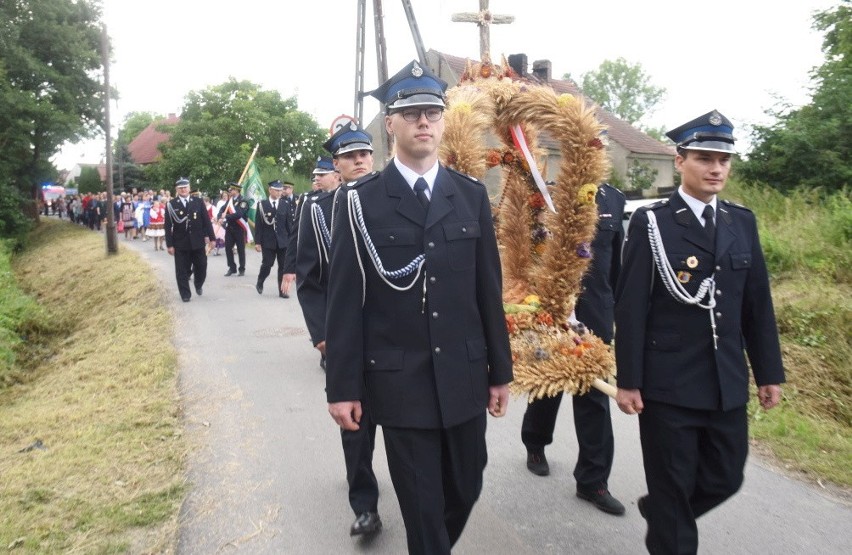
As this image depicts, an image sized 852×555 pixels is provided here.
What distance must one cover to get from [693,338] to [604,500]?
1.42 meters

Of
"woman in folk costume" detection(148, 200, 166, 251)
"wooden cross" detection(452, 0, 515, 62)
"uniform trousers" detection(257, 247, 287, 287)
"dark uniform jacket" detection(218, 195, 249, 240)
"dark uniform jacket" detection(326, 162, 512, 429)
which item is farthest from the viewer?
"woman in folk costume" detection(148, 200, 166, 251)

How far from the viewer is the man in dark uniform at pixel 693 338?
10.3ft

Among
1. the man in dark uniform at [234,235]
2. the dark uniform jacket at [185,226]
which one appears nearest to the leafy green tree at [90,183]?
the man in dark uniform at [234,235]

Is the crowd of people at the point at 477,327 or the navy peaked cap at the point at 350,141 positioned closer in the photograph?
the crowd of people at the point at 477,327

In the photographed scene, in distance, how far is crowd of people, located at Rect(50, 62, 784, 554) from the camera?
284 cm

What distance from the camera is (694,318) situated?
318cm

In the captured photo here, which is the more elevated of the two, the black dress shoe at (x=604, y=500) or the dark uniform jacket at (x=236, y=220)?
the dark uniform jacket at (x=236, y=220)

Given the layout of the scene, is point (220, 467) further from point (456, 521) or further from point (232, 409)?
point (456, 521)

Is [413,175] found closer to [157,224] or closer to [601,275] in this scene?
[601,275]

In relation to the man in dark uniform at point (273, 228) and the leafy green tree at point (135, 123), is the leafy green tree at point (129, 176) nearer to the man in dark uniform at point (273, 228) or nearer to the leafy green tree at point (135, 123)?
the leafy green tree at point (135, 123)

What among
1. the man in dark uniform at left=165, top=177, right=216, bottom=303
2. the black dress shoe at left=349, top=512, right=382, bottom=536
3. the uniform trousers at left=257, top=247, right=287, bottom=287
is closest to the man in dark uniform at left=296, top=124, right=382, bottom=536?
the black dress shoe at left=349, top=512, right=382, bottom=536

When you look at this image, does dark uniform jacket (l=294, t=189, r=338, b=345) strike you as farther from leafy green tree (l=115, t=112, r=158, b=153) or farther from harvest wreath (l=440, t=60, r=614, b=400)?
leafy green tree (l=115, t=112, r=158, b=153)

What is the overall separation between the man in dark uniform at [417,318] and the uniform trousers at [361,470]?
1108 millimetres

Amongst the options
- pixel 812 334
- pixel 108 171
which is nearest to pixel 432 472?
pixel 812 334
